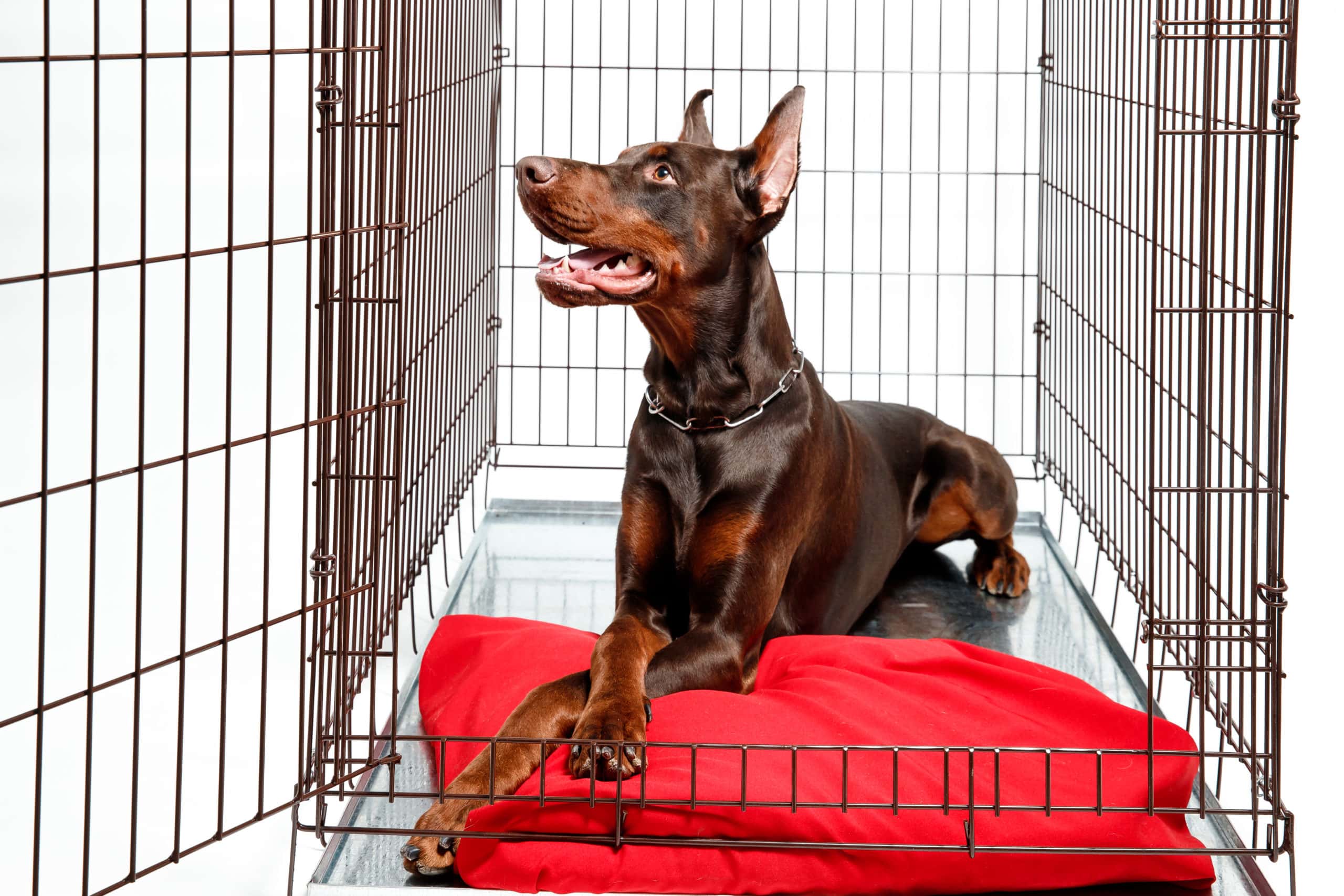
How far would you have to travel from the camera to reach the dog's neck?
3246 mm

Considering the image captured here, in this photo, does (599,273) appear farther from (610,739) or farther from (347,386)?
(610,739)

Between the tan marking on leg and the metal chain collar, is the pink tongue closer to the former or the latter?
the metal chain collar

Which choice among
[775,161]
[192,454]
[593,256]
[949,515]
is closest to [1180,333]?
[775,161]

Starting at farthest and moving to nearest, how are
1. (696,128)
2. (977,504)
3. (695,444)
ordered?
1. (977,504)
2. (696,128)
3. (695,444)

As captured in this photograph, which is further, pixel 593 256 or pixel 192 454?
pixel 593 256

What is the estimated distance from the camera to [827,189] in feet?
19.5

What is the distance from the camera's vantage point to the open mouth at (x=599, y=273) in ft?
9.79

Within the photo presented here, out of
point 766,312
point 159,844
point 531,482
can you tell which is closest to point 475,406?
point 531,482

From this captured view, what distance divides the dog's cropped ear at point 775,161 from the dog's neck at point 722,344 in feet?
0.36

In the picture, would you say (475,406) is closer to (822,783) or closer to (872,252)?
(872,252)

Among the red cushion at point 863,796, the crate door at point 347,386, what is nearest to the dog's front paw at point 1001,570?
the red cushion at point 863,796

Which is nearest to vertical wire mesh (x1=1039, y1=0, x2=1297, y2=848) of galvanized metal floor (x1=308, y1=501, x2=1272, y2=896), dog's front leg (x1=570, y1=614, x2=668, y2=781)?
galvanized metal floor (x1=308, y1=501, x2=1272, y2=896)

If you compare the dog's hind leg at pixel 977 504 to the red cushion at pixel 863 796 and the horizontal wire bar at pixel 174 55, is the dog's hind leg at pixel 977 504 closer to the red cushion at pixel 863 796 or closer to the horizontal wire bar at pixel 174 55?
the red cushion at pixel 863 796

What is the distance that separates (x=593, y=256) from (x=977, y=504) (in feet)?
5.69
